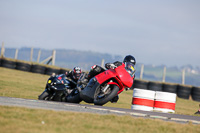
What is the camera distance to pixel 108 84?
1023 centimetres

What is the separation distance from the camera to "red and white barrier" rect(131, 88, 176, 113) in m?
11.4

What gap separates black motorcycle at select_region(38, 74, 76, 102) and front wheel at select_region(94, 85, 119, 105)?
213 cm

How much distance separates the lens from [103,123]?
6.30 metres

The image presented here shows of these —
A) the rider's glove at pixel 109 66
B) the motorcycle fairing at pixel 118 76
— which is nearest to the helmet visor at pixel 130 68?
the motorcycle fairing at pixel 118 76

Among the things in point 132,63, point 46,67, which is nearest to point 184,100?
point 46,67

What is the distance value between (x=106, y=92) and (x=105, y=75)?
17.9 inches

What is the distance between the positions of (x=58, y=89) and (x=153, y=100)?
10.3ft

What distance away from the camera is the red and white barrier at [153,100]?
447 inches

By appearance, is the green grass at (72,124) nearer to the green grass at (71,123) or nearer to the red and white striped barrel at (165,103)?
the green grass at (71,123)

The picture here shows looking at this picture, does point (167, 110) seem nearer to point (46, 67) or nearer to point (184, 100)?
point (184, 100)

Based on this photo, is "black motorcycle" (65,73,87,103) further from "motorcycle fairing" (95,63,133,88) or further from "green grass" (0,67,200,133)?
"green grass" (0,67,200,133)

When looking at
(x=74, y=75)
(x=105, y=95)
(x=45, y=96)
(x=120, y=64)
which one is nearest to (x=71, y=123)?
(x=105, y=95)

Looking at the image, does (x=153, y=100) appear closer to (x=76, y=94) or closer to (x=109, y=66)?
(x=109, y=66)

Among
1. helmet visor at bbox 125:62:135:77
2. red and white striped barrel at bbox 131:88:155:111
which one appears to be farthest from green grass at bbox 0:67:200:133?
red and white striped barrel at bbox 131:88:155:111
